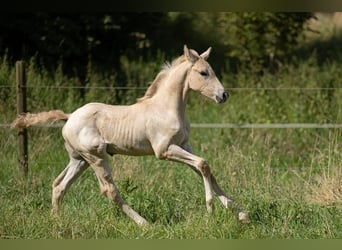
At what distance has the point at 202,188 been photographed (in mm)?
7727

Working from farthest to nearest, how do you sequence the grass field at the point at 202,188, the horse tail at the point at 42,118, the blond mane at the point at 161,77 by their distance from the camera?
the horse tail at the point at 42,118, the blond mane at the point at 161,77, the grass field at the point at 202,188

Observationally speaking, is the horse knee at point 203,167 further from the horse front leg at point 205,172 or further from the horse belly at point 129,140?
the horse belly at point 129,140

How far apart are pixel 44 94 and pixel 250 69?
5.11 metres

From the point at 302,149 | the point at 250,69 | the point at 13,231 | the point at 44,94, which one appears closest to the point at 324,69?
the point at 250,69

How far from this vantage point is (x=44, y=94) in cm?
1107

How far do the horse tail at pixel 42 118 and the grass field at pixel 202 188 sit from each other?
80 cm

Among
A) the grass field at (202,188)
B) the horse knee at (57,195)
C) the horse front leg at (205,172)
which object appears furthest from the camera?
the horse knee at (57,195)

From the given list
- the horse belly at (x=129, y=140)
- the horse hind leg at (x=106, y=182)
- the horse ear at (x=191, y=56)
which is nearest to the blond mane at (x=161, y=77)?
the horse ear at (x=191, y=56)

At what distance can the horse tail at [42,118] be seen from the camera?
22.9 ft

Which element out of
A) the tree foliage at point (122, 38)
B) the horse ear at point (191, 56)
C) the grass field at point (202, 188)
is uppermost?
the horse ear at point (191, 56)

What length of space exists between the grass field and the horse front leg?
92 millimetres

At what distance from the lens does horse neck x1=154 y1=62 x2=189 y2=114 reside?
657 cm

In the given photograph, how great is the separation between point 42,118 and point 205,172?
6.07ft

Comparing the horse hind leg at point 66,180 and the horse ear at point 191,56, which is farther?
the horse hind leg at point 66,180
